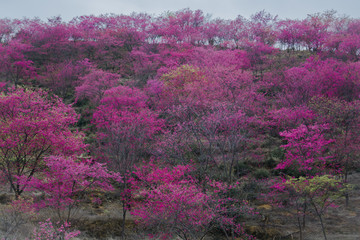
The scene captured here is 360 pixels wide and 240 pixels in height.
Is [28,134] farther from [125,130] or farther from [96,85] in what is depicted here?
[96,85]

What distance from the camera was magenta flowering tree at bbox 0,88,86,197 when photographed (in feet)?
49.7

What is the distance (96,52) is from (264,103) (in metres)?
30.7

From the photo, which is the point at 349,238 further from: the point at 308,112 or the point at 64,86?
the point at 64,86

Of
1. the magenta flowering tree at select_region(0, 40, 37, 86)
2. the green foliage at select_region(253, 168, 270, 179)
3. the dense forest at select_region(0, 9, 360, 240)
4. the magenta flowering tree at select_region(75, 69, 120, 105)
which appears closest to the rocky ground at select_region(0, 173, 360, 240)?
the dense forest at select_region(0, 9, 360, 240)

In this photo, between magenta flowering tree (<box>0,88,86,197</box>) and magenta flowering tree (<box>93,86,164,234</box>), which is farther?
magenta flowering tree (<box>93,86,164,234</box>)

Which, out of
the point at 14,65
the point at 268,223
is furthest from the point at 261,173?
the point at 14,65

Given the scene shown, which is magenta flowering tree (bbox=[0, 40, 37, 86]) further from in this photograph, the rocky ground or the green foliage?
the green foliage

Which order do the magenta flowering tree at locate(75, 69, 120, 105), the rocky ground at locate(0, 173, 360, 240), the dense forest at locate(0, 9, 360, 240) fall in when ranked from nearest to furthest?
the dense forest at locate(0, 9, 360, 240), the rocky ground at locate(0, 173, 360, 240), the magenta flowering tree at locate(75, 69, 120, 105)

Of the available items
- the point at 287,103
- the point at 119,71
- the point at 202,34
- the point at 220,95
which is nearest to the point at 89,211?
the point at 220,95

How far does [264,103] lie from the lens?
1129 inches

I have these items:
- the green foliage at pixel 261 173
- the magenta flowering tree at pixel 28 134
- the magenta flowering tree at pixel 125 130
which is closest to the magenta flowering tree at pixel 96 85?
the magenta flowering tree at pixel 125 130

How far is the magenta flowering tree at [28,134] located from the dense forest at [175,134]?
0.08 meters

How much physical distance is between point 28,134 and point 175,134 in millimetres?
9269

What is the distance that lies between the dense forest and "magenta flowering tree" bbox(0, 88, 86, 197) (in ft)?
0.27
